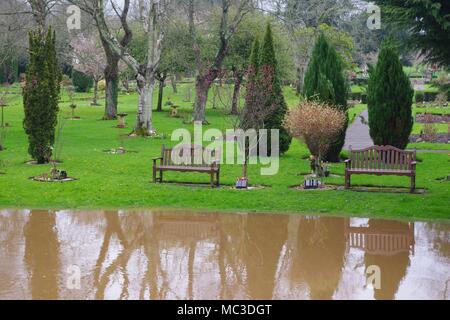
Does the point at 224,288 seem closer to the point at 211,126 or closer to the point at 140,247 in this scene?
the point at 140,247

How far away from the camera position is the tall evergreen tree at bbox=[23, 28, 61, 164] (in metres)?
17.1

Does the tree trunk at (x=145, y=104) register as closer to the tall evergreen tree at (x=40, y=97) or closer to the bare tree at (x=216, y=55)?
the bare tree at (x=216, y=55)

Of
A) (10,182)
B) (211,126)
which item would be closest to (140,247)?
(10,182)

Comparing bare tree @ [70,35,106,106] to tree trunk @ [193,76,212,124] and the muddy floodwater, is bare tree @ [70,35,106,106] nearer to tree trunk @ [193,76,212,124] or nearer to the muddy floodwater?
tree trunk @ [193,76,212,124]

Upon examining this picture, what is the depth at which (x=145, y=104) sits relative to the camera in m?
25.0

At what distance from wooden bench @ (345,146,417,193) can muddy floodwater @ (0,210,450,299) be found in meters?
2.40

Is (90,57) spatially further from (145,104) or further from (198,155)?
(198,155)

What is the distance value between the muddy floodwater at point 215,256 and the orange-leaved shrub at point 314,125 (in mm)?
3577

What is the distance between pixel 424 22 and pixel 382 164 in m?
4.07

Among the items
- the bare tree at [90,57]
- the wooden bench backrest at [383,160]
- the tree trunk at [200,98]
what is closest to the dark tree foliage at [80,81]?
the bare tree at [90,57]

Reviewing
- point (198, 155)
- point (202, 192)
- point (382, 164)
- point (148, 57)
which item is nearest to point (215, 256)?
point (202, 192)

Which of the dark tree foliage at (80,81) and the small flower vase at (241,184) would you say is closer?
the small flower vase at (241,184)

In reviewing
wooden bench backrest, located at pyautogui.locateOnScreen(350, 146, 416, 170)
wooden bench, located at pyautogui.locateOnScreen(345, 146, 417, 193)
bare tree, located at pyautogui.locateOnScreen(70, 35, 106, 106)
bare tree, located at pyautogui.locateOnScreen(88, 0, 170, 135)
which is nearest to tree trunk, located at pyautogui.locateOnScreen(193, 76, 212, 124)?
bare tree, located at pyautogui.locateOnScreen(88, 0, 170, 135)

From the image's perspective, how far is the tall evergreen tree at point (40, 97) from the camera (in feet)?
56.0
